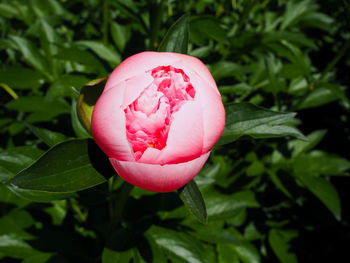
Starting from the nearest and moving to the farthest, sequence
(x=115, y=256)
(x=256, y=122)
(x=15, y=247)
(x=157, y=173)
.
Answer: (x=157, y=173) → (x=256, y=122) → (x=115, y=256) → (x=15, y=247)

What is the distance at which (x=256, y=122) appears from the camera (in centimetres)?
63

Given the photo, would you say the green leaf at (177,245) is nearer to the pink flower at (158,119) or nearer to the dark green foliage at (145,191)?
the dark green foliage at (145,191)

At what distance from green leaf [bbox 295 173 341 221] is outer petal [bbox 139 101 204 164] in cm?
82

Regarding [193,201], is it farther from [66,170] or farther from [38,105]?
[38,105]

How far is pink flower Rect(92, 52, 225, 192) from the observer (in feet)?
1.63

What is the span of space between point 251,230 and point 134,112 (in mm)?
1134

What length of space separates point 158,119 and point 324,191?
90 centimetres

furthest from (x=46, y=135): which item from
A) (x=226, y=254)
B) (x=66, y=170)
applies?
(x=226, y=254)

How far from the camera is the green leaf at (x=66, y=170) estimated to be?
503 millimetres

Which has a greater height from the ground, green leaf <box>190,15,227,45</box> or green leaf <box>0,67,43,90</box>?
green leaf <box>190,15,227,45</box>

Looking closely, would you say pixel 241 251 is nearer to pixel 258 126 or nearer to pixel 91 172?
pixel 258 126

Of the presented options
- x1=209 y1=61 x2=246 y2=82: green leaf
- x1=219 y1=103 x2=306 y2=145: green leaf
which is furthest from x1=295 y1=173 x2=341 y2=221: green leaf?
x1=219 y1=103 x2=306 y2=145: green leaf

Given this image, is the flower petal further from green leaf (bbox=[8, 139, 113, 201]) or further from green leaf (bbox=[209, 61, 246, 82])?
green leaf (bbox=[209, 61, 246, 82])

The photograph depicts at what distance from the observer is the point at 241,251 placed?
1.26 meters
